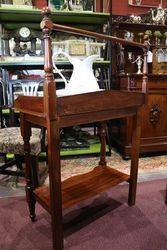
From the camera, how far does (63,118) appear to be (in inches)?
43.9

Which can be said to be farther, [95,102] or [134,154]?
[134,154]

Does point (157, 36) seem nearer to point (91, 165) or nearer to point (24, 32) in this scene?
point (24, 32)

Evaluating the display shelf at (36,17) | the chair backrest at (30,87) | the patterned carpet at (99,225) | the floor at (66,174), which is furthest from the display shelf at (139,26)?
the patterned carpet at (99,225)

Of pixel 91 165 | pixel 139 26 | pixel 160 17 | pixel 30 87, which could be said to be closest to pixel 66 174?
pixel 91 165

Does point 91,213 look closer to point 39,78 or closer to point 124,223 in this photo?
point 124,223

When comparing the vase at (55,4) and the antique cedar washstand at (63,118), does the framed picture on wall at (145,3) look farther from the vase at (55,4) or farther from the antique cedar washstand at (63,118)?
the antique cedar washstand at (63,118)

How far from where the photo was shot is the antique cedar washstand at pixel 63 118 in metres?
1.04

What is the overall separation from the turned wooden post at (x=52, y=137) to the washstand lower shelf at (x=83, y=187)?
0.12m

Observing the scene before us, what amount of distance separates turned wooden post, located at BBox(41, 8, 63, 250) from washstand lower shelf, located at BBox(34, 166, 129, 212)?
4.8 inches

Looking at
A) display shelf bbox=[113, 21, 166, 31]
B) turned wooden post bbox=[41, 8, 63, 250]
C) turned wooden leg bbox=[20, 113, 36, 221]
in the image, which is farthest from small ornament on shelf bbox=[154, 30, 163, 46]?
turned wooden post bbox=[41, 8, 63, 250]

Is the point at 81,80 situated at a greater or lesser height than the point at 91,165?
greater

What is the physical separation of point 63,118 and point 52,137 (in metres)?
0.10

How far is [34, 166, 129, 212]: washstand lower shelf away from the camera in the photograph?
1.37m

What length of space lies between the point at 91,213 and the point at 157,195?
54 cm
